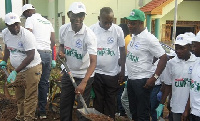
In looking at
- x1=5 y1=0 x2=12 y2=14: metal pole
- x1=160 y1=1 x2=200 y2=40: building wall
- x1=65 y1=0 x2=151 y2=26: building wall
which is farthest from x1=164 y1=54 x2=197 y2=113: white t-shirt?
x1=65 y1=0 x2=151 y2=26: building wall

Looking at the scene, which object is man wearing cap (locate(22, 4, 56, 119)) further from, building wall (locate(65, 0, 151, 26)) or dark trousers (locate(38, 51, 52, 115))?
building wall (locate(65, 0, 151, 26))

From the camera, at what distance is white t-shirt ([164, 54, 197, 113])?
3.46 meters

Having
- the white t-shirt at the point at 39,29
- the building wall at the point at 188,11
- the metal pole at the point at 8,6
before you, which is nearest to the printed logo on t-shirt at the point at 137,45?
the white t-shirt at the point at 39,29

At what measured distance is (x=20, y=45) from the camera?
4402 millimetres

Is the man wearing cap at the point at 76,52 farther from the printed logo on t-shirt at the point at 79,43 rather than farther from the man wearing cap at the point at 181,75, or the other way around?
the man wearing cap at the point at 181,75

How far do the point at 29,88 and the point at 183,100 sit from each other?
2.42 metres

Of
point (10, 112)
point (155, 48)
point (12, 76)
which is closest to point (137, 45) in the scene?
point (155, 48)

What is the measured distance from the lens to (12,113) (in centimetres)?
519

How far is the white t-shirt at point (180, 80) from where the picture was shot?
346 cm

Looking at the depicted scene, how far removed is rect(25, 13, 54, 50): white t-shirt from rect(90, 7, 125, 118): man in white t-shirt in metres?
1.16

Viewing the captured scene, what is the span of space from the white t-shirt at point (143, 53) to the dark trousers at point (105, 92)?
1.77ft

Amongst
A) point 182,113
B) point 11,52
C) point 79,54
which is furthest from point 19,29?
point 182,113

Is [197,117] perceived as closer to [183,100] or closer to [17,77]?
[183,100]

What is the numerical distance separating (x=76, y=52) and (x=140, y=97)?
1.11 m
